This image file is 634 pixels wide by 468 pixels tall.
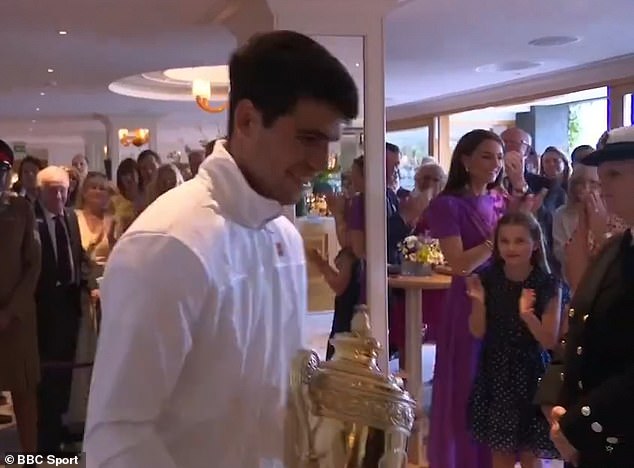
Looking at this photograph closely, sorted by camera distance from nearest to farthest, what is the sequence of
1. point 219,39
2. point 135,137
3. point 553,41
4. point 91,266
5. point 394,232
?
point 91,266 → point 394,232 → point 219,39 → point 553,41 → point 135,137

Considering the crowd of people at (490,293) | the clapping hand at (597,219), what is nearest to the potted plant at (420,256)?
the crowd of people at (490,293)

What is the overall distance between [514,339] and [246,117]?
6.29 ft

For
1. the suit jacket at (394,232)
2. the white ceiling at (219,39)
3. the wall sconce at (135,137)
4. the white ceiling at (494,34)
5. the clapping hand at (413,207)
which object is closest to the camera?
the suit jacket at (394,232)

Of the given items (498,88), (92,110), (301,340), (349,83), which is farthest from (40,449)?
(92,110)

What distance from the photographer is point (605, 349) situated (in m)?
1.73

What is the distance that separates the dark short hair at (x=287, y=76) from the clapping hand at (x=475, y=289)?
1.87m

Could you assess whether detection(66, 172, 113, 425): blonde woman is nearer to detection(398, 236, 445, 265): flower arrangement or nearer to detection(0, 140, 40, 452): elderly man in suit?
detection(0, 140, 40, 452): elderly man in suit

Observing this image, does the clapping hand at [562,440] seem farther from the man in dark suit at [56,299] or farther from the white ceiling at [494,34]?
the white ceiling at [494,34]

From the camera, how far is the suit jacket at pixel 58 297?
3.39 m

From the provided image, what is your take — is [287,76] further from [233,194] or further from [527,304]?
[527,304]

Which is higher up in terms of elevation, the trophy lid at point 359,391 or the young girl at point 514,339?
the trophy lid at point 359,391

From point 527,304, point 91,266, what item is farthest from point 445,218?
point 91,266

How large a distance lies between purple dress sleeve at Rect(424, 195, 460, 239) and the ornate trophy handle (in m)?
2.04

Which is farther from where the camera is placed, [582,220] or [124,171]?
→ [124,171]
